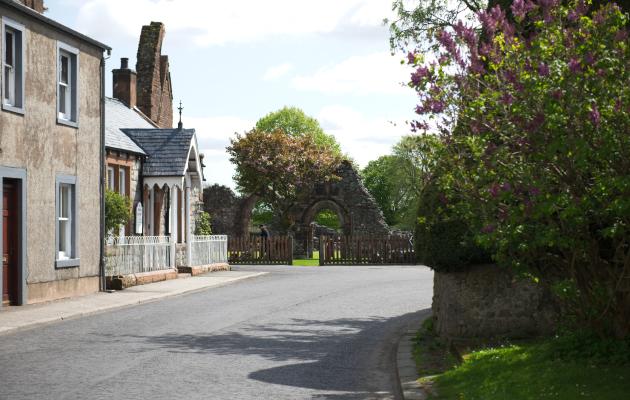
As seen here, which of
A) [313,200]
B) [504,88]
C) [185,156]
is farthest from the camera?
[313,200]

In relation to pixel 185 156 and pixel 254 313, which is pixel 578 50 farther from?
pixel 185 156

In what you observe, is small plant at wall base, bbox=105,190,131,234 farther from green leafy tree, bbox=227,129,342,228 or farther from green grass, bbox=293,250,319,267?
green leafy tree, bbox=227,129,342,228

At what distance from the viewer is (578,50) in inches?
280

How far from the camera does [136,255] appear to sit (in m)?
24.7

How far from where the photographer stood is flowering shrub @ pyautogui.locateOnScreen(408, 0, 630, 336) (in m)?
6.93

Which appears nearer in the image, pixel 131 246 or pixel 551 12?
pixel 551 12

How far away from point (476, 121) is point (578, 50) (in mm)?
1144

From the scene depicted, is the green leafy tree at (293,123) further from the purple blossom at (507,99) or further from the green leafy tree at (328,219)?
the purple blossom at (507,99)

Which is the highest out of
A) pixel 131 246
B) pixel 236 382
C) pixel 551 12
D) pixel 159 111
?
pixel 159 111

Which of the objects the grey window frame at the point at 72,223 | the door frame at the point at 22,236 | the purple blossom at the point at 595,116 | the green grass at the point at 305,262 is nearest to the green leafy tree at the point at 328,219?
the green grass at the point at 305,262

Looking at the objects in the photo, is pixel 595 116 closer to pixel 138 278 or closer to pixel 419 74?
pixel 419 74

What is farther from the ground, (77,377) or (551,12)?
(551,12)

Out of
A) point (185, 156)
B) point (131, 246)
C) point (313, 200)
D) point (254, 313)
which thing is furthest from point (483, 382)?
point (313, 200)

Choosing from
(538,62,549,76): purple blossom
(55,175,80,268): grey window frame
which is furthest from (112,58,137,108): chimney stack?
(538,62,549,76): purple blossom
